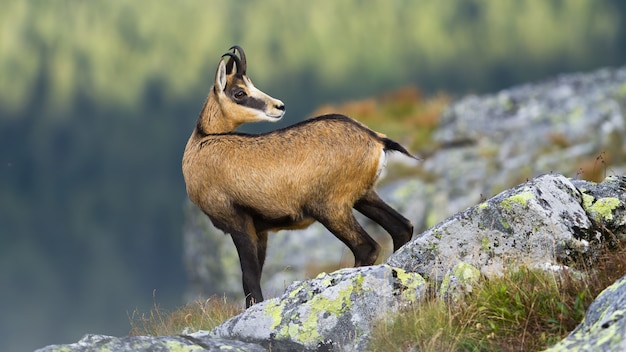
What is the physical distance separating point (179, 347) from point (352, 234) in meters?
3.23

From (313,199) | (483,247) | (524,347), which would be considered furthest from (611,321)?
(313,199)

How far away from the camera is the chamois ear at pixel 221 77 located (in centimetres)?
1036

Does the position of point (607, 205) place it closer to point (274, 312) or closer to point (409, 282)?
point (409, 282)

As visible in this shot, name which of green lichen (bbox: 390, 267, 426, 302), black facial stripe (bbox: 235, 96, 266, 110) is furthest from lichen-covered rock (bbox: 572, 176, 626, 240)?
black facial stripe (bbox: 235, 96, 266, 110)

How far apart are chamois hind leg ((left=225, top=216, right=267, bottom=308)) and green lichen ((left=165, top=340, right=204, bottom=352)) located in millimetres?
2742

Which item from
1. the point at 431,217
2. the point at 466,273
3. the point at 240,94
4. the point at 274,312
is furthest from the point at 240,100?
the point at 431,217

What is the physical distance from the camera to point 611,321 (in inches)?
203

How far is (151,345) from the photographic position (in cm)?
649

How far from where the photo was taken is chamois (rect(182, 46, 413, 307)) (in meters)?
9.32

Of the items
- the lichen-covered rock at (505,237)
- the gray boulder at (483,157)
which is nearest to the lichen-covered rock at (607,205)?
the lichen-covered rock at (505,237)

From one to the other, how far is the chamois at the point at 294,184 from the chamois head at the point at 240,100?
651 mm

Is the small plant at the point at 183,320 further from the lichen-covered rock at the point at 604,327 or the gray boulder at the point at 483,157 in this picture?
the gray boulder at the point at 483,157

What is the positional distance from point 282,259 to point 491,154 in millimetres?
6923

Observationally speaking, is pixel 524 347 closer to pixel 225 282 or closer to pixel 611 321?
pixel 611 321
